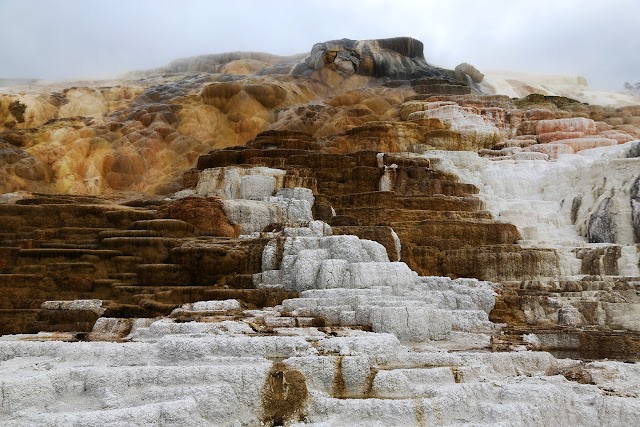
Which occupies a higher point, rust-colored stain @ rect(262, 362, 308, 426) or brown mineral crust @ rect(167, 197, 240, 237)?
brown mineral crust @ rect(167, 197, 240, 237)

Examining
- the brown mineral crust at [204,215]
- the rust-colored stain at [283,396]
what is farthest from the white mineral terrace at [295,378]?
the brown mineral crust at [204,215]

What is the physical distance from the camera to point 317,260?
14.1 meters

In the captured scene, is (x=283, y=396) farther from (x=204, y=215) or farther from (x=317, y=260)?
(x=204, y=215)

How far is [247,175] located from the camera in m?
22.6

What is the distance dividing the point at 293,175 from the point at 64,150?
15.1 meters

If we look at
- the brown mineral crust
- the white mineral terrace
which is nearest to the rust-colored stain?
the white mineral terrace

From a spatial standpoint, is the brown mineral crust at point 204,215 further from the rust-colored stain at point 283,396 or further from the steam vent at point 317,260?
the rust-colored stain at point 283,396

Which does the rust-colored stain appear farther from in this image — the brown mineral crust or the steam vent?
the brown mineral crust

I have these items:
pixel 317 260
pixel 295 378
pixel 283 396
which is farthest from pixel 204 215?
pixel 283 396

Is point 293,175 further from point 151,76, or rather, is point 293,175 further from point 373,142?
point 151,76

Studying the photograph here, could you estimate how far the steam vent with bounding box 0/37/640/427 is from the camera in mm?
8188

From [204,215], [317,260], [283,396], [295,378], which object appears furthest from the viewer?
[204,215]

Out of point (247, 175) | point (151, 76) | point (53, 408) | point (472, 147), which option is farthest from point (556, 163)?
point (151, 76)

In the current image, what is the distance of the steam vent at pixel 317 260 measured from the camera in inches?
322
